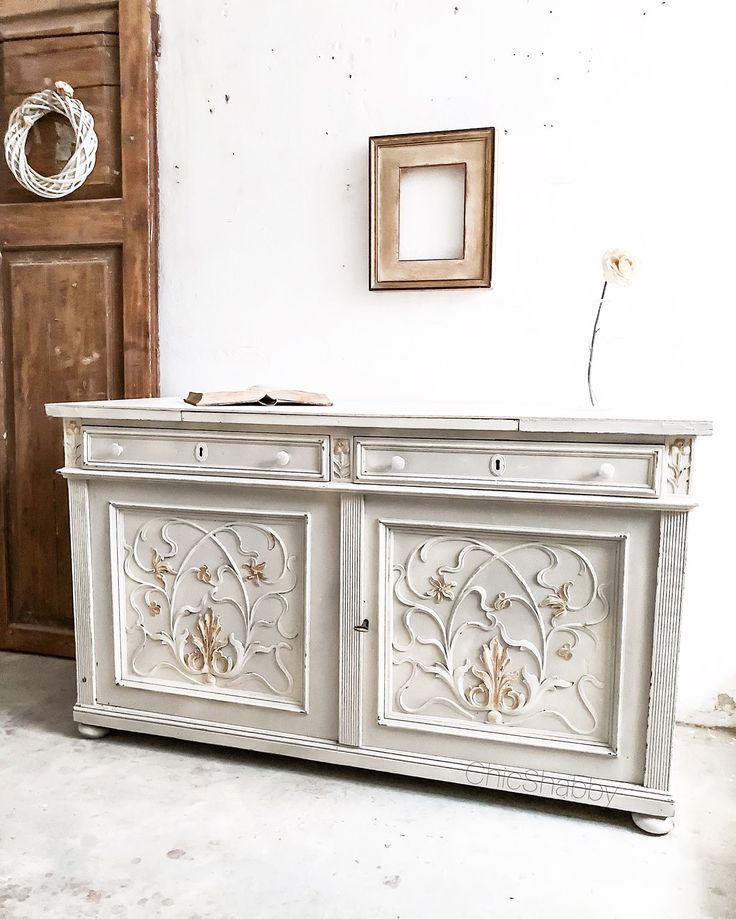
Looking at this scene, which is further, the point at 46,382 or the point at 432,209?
the point at 46,382

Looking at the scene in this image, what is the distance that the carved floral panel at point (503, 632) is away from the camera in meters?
1.80

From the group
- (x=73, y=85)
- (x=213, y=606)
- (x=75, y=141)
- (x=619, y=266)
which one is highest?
(x=73, y=85)

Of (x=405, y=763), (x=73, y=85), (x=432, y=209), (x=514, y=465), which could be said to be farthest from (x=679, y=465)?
(x=73, y=85)

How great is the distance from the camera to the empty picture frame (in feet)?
7.51

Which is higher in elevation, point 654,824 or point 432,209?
point 432,209

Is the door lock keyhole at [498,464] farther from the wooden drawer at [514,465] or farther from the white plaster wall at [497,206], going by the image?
the white plaster wall at [497,206]

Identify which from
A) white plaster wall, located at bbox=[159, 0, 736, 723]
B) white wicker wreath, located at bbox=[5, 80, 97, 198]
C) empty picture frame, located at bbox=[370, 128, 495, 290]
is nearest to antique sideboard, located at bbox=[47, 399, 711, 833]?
white plaster wall, located at bbox=[159, 0, 736, 723]

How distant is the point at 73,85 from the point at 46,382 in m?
1.01

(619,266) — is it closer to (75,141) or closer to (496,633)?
(496,633)

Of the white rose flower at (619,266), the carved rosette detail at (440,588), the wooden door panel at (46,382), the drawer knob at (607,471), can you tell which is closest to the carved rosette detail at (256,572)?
the carved rosette detail at (440,588)

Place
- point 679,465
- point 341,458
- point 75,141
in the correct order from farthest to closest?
1. point 75,141
2. point 341,458
3. point 679,465

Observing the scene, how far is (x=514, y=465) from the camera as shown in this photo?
1.79 meters

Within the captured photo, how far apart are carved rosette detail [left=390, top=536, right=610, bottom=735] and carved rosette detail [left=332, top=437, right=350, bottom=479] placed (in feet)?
0.86

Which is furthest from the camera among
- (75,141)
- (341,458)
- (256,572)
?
(75,141)
